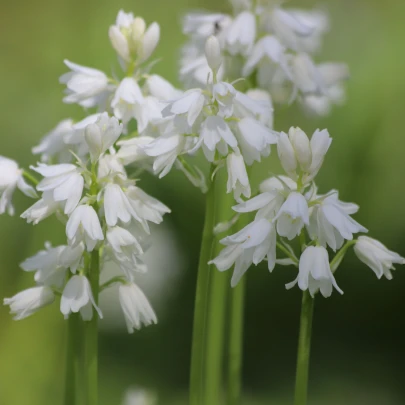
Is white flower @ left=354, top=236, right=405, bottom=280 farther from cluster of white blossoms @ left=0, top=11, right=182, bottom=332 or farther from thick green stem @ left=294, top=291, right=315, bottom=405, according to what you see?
cluster of white blossoms @ left=0, top=11, right=182, bottom=332

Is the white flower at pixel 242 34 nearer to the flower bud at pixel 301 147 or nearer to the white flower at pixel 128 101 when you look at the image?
the white flower at pixel 128 101

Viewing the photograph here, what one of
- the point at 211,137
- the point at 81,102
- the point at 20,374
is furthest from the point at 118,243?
the point at 20,374

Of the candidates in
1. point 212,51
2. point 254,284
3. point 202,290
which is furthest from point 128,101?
point 254,284

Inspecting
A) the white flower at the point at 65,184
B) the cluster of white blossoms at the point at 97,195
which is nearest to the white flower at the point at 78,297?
the cluster of white blossoms at the point at 97,195

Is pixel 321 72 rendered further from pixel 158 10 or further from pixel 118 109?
pixel 158 10

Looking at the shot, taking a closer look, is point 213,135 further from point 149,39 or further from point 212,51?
point 149,39

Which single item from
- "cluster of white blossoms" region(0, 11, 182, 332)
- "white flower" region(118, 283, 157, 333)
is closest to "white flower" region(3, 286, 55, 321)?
"cluster of white blossoms" region(0, 11, 182, 332)

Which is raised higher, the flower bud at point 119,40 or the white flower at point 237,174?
the flower bud at point 119,40
